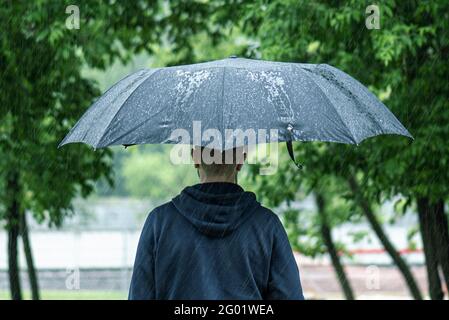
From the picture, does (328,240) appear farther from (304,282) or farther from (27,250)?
(304,282)

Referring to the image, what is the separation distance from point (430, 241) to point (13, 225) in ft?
17.6

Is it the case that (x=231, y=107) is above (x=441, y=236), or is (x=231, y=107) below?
above

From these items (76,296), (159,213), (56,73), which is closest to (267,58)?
(56,73)

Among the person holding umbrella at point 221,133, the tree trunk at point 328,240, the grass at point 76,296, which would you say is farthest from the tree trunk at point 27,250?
the person holding umbrella at point 221,133

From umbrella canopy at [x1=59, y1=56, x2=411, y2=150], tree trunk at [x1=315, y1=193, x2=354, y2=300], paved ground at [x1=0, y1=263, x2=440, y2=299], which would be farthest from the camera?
paved ground at [x1=0, y1=263, x2=440, y2=299]

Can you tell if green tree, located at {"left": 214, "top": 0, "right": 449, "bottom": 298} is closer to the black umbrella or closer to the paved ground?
the black umbrella

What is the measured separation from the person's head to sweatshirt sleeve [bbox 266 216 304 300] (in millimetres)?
259

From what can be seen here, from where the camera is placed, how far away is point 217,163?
339 centimetres

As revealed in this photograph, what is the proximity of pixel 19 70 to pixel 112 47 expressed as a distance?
185 cm

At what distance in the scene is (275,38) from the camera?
794cm

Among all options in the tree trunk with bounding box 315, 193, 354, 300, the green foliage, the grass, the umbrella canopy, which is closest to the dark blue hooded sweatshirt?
the umbrella canopy

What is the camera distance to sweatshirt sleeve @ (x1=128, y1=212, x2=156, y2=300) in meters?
3.32

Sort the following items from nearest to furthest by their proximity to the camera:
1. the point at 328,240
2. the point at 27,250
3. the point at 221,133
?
1. the point at 221,133
2. the point at 27,250
3. the point at 328,240
